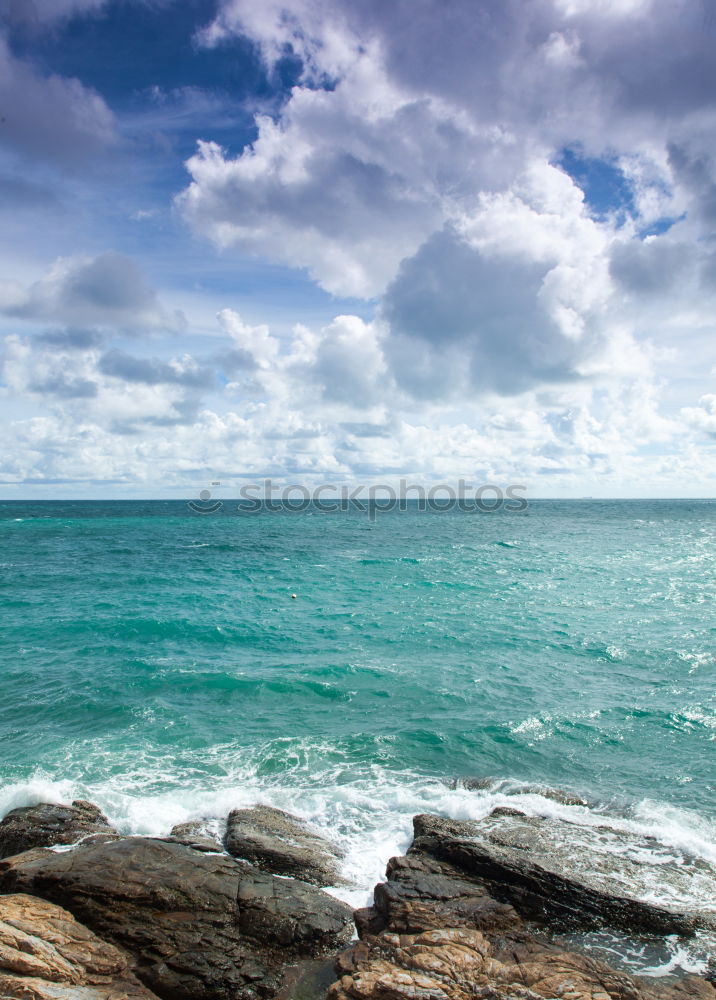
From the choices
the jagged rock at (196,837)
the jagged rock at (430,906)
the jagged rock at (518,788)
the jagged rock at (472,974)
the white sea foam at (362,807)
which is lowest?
the jagged rock at (518,788)

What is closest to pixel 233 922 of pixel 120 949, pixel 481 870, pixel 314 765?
pixel 120 949

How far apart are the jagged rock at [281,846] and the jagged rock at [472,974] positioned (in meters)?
2.47

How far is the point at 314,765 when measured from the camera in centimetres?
1537

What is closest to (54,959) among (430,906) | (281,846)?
(281,846)

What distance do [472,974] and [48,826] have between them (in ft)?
29.8

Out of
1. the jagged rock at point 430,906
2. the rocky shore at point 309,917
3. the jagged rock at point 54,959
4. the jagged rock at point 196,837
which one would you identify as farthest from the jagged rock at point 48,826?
the jagged rock at point 430,906

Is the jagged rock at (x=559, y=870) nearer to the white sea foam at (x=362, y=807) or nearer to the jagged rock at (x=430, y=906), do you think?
the white sea foam at (x=362, y=807)

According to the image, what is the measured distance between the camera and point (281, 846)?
1097 cm

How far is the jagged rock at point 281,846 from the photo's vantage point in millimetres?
10477

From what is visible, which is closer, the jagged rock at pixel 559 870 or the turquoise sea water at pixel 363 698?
the jagged rock at pixel 559 870

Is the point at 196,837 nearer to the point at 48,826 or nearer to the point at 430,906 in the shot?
the point at 48,826

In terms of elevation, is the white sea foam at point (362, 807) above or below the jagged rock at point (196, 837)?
below

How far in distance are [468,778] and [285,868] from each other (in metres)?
6.15

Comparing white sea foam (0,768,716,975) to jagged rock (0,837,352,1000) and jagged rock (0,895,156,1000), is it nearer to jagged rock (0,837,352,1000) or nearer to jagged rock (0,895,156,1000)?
jagged rock (0,837,352,1000)
